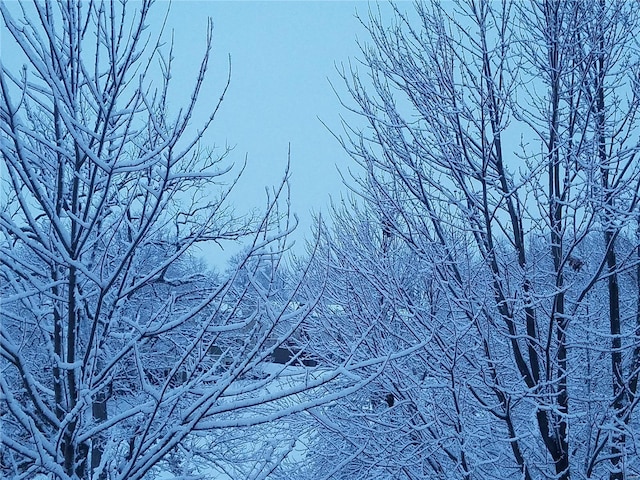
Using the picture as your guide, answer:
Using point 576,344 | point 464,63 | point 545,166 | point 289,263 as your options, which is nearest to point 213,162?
point 289,263

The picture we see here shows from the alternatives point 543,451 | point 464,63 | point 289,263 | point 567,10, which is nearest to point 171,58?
point 464,63

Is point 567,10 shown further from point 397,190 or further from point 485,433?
point 485,433

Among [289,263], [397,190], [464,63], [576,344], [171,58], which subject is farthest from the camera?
[289,263]

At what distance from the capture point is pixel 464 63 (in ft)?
13.0

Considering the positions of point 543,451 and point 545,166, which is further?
point 543,451

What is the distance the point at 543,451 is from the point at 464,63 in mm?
3030

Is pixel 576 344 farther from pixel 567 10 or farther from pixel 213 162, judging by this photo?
pixel 213 162

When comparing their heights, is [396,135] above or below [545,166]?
above

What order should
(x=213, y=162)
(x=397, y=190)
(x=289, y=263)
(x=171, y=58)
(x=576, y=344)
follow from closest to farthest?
(x=171, y=58) < (x=576, y=344) < (x=397, y=190) < (x=213, y=162) < (x=289, y=263)

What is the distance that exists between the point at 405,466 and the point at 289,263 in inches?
173

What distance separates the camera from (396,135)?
421 centimetres

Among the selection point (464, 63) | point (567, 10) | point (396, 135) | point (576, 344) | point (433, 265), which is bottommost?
point (576, 344)

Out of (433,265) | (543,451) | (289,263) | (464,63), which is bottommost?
(543,451)

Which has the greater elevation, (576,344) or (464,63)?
(464,63)
